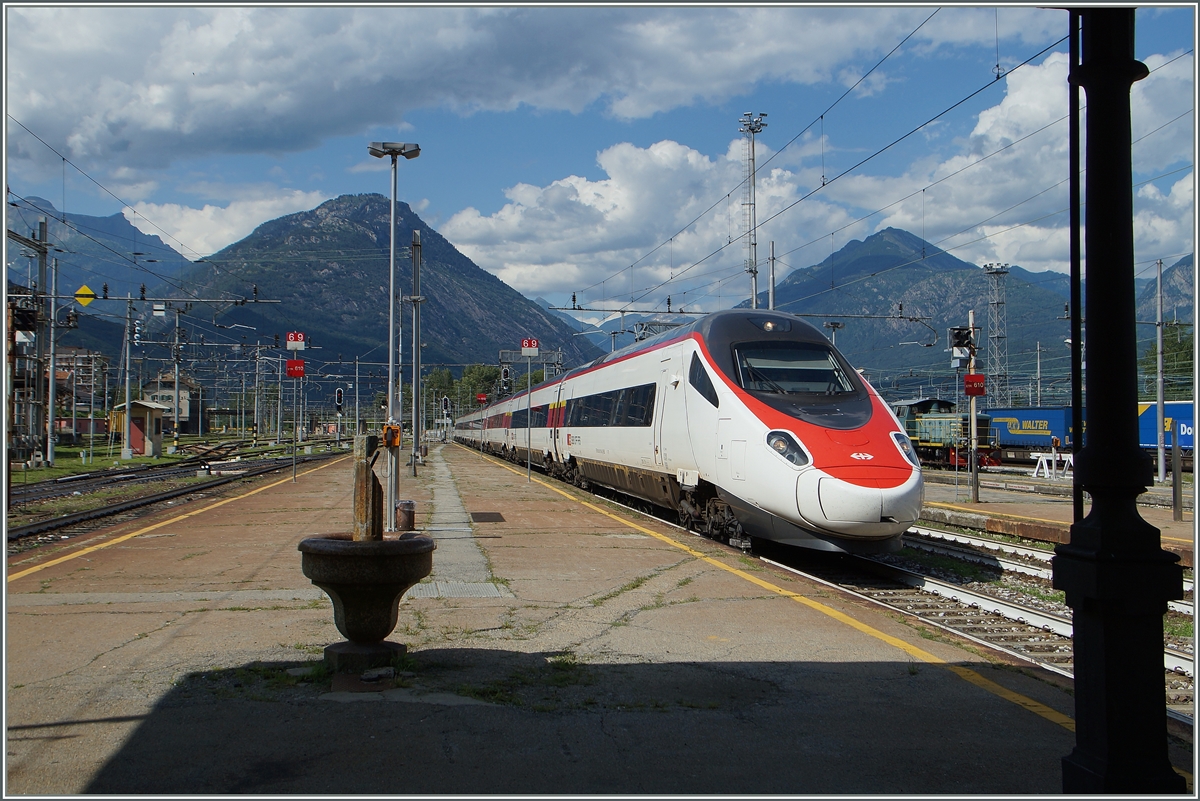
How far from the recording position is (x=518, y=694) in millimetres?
5469

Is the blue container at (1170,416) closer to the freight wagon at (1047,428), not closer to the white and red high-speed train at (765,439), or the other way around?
the freight wagon at (1047,428)

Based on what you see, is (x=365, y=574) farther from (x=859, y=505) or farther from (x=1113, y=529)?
(x=859, y=505)

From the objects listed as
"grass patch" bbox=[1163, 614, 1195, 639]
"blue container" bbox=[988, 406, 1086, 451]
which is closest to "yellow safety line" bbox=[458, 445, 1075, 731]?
"grass patch" bbox=[1163, 614, 1195, 639]

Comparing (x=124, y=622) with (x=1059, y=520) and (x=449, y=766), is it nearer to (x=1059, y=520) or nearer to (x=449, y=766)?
(x=449, y=766)

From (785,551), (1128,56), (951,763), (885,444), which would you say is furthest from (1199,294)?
(785,551)

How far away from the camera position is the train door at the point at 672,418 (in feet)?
43.4

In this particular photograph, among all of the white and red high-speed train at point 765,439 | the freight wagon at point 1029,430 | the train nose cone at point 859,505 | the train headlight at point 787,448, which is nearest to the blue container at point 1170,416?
the freight wagon at point 1029,430

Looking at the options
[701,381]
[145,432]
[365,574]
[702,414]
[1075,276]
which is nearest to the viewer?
[1075,276]

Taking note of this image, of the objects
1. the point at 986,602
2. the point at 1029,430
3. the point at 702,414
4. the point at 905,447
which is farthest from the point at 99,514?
the point at 1029,430

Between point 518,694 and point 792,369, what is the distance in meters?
7.12

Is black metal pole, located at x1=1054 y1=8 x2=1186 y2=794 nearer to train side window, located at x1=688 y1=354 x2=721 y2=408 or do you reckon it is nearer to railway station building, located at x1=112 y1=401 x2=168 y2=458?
train side window, located at x1=688 y1=354 x2=721 y2=408

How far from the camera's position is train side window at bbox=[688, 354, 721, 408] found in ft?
39.0

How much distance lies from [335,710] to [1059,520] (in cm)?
1423

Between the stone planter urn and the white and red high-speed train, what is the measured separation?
17.0ft
